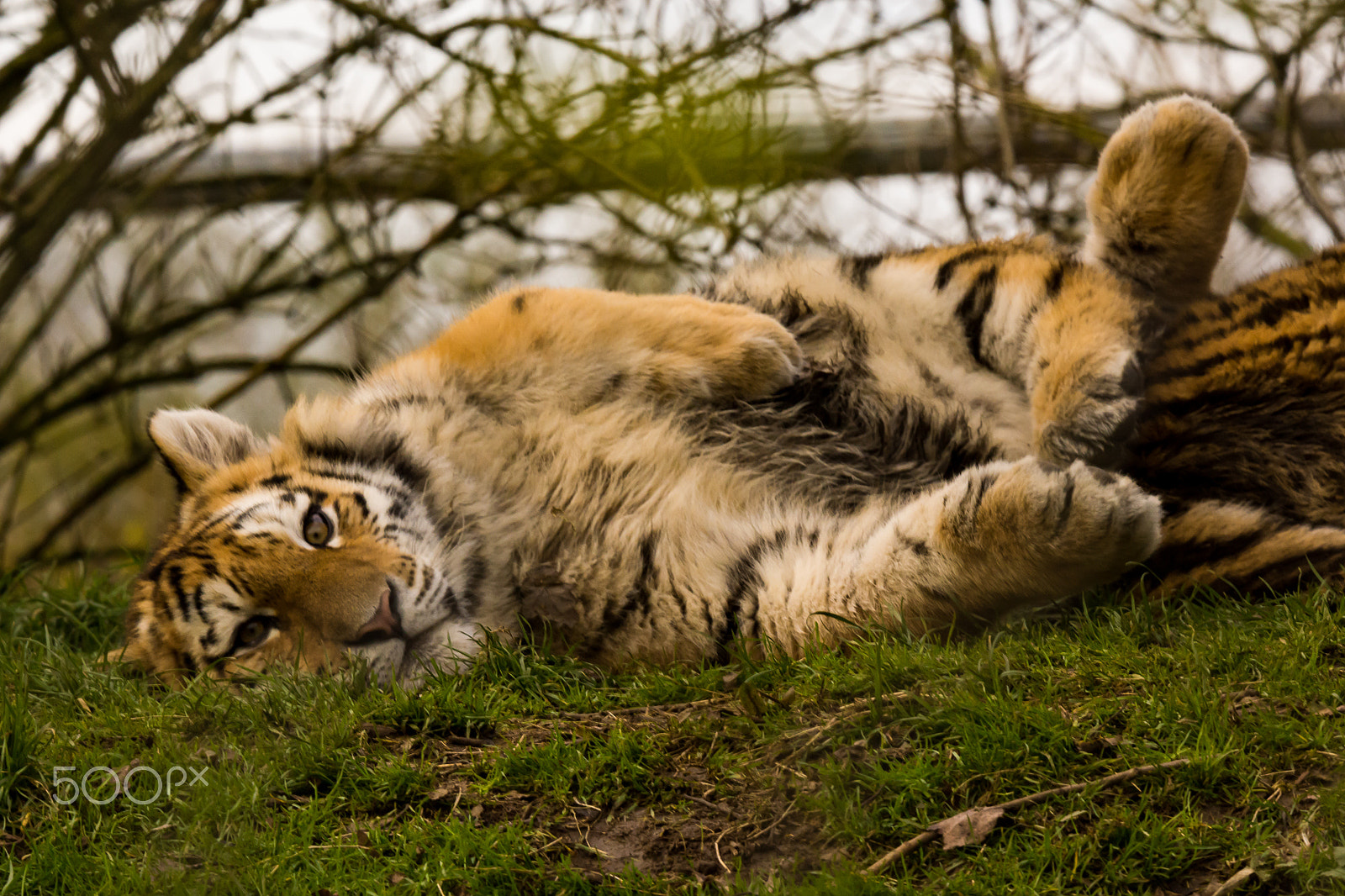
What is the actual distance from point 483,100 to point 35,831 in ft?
12.3

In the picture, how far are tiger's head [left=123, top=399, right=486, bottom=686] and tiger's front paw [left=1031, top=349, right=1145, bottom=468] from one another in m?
1.74

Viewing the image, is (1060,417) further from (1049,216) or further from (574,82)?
(1049,216)

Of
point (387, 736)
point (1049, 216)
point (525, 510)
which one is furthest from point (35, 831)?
point (1049, 216)

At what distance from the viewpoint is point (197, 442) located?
3.68 meters

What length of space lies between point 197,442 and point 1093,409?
2.88 m

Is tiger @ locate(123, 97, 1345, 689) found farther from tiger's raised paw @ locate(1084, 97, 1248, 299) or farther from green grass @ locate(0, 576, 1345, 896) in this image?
green grass @ locate(0, 576, 1345, 896)

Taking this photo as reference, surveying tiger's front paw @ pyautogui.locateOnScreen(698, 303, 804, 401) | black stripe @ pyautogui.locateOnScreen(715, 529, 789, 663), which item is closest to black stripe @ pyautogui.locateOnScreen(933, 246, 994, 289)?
tiger's front paw @ pyautogui.locateOnScreen(698, 303, 804, 401)

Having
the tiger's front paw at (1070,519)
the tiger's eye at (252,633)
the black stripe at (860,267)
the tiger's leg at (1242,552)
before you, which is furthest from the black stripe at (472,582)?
the tiger's leg at (1242,552)

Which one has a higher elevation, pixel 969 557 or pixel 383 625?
pixel 969 557

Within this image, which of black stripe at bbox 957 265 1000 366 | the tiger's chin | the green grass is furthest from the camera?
black stripe at bbox 957 265 1000 366

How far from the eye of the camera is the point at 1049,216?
19.1 ft

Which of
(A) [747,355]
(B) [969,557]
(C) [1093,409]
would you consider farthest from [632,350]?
(C) [1093,409]

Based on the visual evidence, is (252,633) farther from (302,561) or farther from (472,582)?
(472,582)

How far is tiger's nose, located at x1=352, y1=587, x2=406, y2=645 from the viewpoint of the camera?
2949 mm
